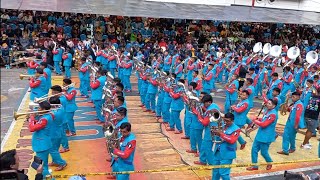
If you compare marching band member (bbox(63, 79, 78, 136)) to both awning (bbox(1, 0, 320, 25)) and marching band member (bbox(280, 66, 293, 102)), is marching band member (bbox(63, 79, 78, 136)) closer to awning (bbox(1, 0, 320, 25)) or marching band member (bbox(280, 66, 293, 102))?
marching band member (bbox(280, 66, 293, 102))

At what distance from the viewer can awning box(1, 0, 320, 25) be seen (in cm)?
1788

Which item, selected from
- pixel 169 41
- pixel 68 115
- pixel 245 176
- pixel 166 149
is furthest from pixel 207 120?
pixel 169 41

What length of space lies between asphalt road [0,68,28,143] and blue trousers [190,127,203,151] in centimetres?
487

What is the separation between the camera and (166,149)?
31.1 feet

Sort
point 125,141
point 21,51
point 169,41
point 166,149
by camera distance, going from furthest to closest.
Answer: point 169,41 < point 21,51 < point 166,149 < point 125,141

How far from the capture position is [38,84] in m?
10.8

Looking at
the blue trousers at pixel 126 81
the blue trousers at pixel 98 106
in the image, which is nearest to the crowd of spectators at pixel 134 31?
the blue trousers at pixel 126 81

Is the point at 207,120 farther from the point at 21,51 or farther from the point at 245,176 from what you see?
the point at 21,51

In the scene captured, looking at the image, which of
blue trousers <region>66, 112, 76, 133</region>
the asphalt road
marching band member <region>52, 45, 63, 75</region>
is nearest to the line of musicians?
blue trousers <region>66, 112, 76, 133</region>

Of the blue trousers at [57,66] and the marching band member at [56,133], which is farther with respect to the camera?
the blue trousers at [57,66]

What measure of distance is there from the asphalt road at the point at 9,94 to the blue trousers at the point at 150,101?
14.3 ft

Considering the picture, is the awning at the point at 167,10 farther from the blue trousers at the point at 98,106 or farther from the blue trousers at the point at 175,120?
the blue trousers at the point at 175,120

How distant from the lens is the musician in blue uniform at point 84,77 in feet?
42.6

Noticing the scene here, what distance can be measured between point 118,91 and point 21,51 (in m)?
A: 11.7
